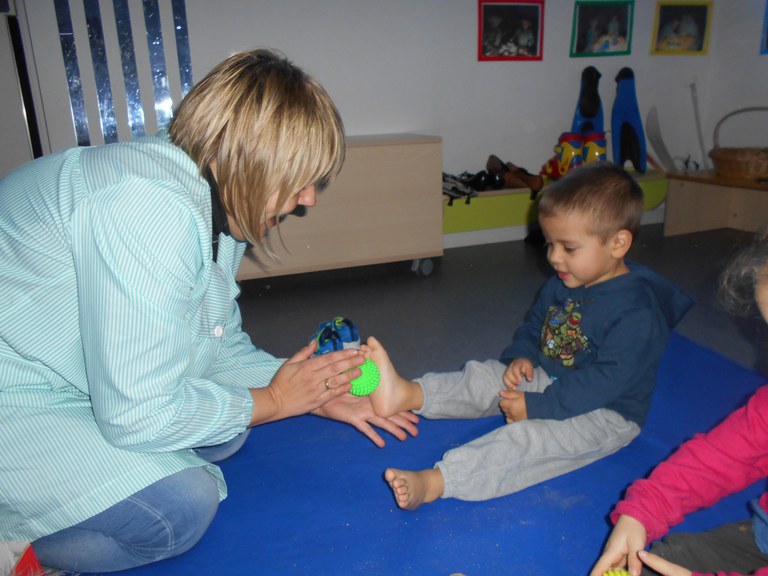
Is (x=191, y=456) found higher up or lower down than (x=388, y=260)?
higher up

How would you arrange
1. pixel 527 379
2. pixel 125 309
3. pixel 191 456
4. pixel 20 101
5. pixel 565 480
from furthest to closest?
1. pixel 20 101
2. pixel 527 379
3. pixel 565 480
4. pixel 191 456
5. pixel 125 309

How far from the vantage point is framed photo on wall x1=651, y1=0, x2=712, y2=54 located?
339cm

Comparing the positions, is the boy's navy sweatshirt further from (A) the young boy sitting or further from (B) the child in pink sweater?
(B) the child in pink sweater

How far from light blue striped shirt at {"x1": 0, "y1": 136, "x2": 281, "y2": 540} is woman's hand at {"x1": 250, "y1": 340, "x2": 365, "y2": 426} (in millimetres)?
43

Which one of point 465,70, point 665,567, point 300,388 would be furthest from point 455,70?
point 665,567

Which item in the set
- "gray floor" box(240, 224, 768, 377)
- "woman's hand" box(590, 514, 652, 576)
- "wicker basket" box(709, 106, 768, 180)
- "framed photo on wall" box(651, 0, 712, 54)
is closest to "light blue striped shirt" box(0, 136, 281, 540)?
"woman's hand" box(590, 514, 652, 576)

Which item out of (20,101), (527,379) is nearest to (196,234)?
(527,379)

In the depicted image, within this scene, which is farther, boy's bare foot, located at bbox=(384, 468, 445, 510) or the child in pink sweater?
boy's bare foot, located at bbox=(384, 468, 445, 510)

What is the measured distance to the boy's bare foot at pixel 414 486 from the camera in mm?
1034

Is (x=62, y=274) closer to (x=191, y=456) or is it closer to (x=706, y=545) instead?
(x=191, y=456)

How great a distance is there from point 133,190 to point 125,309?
0.50 feet

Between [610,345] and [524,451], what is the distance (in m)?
0.26

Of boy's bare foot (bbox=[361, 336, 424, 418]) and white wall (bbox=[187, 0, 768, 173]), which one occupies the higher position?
white wall (bbox=[187, 0, 768, 173])

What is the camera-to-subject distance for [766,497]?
825 mm
